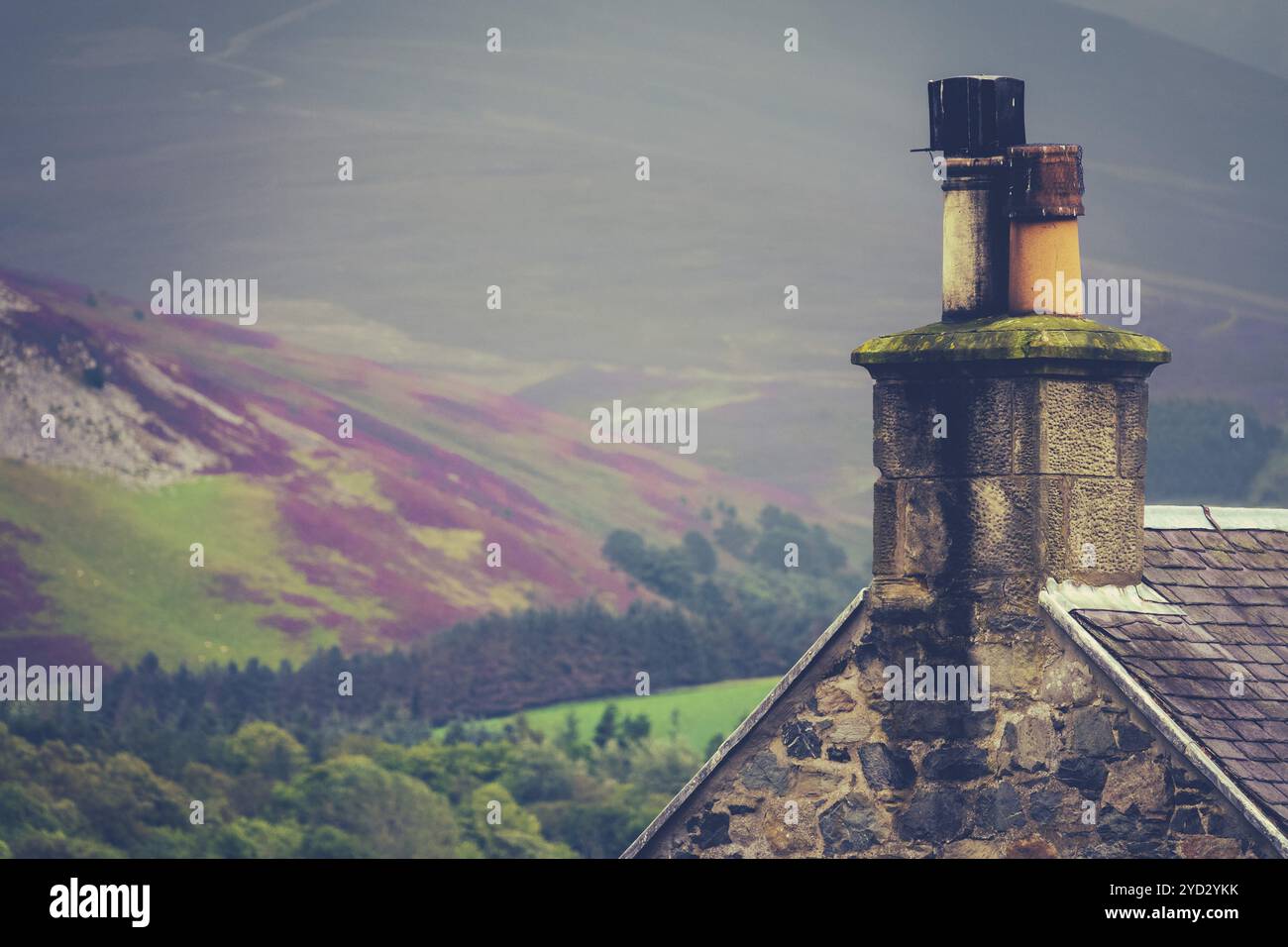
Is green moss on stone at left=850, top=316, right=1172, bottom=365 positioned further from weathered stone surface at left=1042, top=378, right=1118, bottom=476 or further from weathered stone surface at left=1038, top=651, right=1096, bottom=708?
weathered stone surface at left=1038, top=651, right=1096, bottom=708

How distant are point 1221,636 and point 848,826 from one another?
1.93m

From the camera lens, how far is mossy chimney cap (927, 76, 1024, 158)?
1180cm

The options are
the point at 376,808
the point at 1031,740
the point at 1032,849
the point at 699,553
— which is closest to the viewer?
the point at 1032,849

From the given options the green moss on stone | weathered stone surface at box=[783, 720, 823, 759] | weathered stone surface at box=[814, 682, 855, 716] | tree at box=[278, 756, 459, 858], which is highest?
the green moss on stone

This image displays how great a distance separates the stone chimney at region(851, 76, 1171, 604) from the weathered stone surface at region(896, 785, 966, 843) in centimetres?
91

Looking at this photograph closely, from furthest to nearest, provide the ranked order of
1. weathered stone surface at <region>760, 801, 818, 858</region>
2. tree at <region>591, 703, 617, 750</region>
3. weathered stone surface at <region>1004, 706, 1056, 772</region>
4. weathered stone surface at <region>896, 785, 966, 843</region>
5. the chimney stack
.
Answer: tree at <region>591, 703, 617, 750</region> < the chimney stack < weathered stone surface at <region>760, 801, 818, 858</region> < weathered stone surface at <region>896, 785, 966, 843</region> < weathered stone surface at <region>1004, 706, 1056, 772</region>

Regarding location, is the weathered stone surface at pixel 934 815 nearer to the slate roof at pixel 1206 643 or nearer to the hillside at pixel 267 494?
the slate roof at pixel 1206 643

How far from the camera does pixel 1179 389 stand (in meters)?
81.9

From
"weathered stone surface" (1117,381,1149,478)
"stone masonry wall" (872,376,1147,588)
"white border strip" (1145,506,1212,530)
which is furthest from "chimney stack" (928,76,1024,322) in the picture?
"white border strip" (1145,506,1212,530)

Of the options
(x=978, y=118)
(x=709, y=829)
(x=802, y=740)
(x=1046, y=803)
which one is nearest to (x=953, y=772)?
(x=1046, y=803)

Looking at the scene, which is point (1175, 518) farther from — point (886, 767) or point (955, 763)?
point (886, 767)

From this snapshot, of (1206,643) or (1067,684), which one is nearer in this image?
(1067,684)

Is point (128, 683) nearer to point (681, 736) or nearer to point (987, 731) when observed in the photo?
point (681, 736)

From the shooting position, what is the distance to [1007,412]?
36.4 feet
